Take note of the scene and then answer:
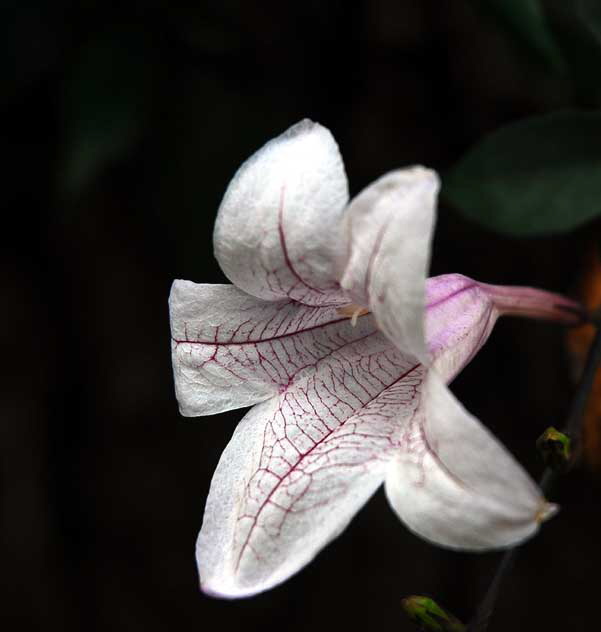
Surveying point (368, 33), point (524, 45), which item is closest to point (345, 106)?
point (368, 33)

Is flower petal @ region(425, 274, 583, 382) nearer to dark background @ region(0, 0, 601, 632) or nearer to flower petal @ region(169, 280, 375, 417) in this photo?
flower petal @ region(169, 280, 375, 417)

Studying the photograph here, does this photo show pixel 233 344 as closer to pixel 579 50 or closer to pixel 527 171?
pixel 527 171

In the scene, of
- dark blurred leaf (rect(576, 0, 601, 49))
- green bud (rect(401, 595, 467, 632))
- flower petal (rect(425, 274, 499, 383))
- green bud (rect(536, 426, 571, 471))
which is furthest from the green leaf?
green bud (rect(401, 595, 467, 632))

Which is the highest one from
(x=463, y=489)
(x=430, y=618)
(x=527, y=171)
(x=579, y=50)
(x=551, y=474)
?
(x=579, y=50)

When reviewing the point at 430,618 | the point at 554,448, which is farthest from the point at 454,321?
the point at 430,618

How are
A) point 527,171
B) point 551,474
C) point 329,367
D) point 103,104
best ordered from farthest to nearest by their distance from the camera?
point 103,104, point 527,171, point 329,367, point 551,474

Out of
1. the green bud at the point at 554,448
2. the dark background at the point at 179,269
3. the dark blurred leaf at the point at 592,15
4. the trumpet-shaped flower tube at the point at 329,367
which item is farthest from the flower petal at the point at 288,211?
the dark background at the point at 179,269

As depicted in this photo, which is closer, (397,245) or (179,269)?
(397,245)
